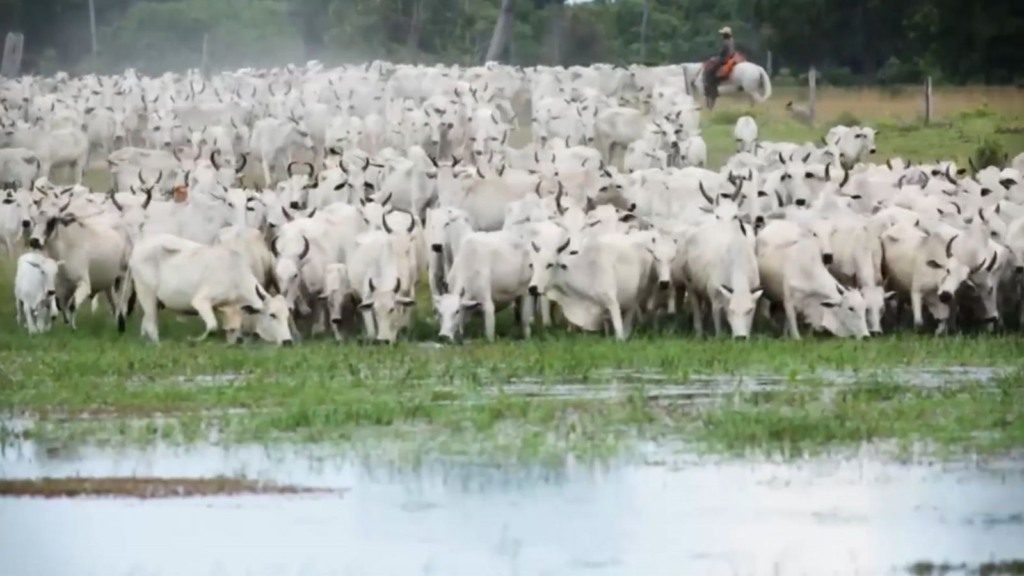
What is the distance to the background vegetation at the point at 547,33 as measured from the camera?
84.3ft

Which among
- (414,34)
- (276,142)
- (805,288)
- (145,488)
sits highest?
(414,34)

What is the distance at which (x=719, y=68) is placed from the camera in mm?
32094

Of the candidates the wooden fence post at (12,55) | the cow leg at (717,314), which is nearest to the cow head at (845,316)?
the cow leg at (717,314)

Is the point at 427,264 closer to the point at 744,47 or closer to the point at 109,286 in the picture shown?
the point at 109,286

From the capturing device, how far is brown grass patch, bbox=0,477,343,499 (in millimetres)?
11758

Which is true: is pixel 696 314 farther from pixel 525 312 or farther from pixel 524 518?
pixel 524 518

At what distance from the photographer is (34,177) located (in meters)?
27.8

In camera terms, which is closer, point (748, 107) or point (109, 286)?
Answer: point (109, 286)

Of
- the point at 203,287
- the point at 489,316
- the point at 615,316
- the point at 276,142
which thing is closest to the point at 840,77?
the point at 276,142

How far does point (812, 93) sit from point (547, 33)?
789cm

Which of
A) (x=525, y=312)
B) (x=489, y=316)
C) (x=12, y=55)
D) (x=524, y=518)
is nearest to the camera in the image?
(x=524, y=518)

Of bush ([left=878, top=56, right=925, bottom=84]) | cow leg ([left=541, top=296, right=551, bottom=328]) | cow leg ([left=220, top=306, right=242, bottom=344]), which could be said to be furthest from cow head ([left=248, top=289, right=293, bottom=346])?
bush ([left=878, top=56, right=925, bottom=84])

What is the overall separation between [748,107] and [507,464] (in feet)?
67.4

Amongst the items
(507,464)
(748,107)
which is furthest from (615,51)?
(507,464)
